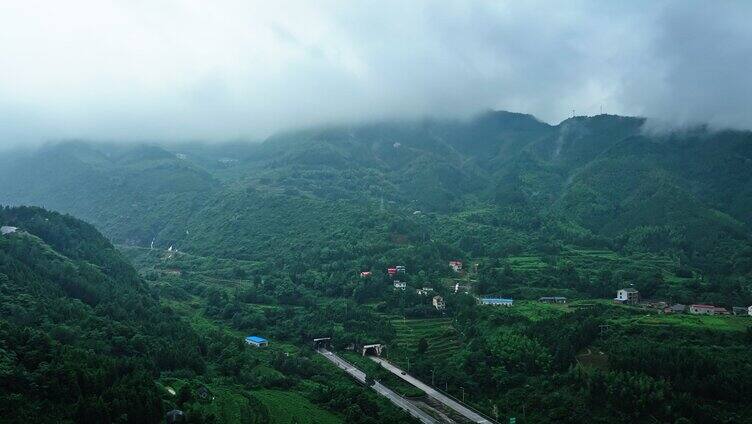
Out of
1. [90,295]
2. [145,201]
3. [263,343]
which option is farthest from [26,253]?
[145,201]

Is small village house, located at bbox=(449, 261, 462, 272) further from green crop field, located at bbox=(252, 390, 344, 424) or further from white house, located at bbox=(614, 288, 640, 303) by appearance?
green crop field, located at bbox=(252, 390, 344, 424)

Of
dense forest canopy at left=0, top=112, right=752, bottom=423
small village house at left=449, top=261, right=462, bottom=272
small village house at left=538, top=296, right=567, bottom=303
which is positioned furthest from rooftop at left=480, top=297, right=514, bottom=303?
small village house at left=449, top=261, right=462, bottom=272

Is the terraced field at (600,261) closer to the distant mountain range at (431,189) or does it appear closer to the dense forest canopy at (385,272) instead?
the dense forest canopy at (385,272)

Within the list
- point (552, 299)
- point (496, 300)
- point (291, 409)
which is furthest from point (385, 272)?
point (291, 409)

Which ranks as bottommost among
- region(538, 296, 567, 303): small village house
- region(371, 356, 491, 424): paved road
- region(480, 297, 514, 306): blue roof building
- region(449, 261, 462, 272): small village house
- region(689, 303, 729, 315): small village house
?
region(371, 356, 491, 424): paved road

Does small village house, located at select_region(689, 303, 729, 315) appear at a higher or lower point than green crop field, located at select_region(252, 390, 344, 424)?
higher

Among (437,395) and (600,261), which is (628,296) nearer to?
(600,261)

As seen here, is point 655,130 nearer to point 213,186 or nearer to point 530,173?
point 530,173
